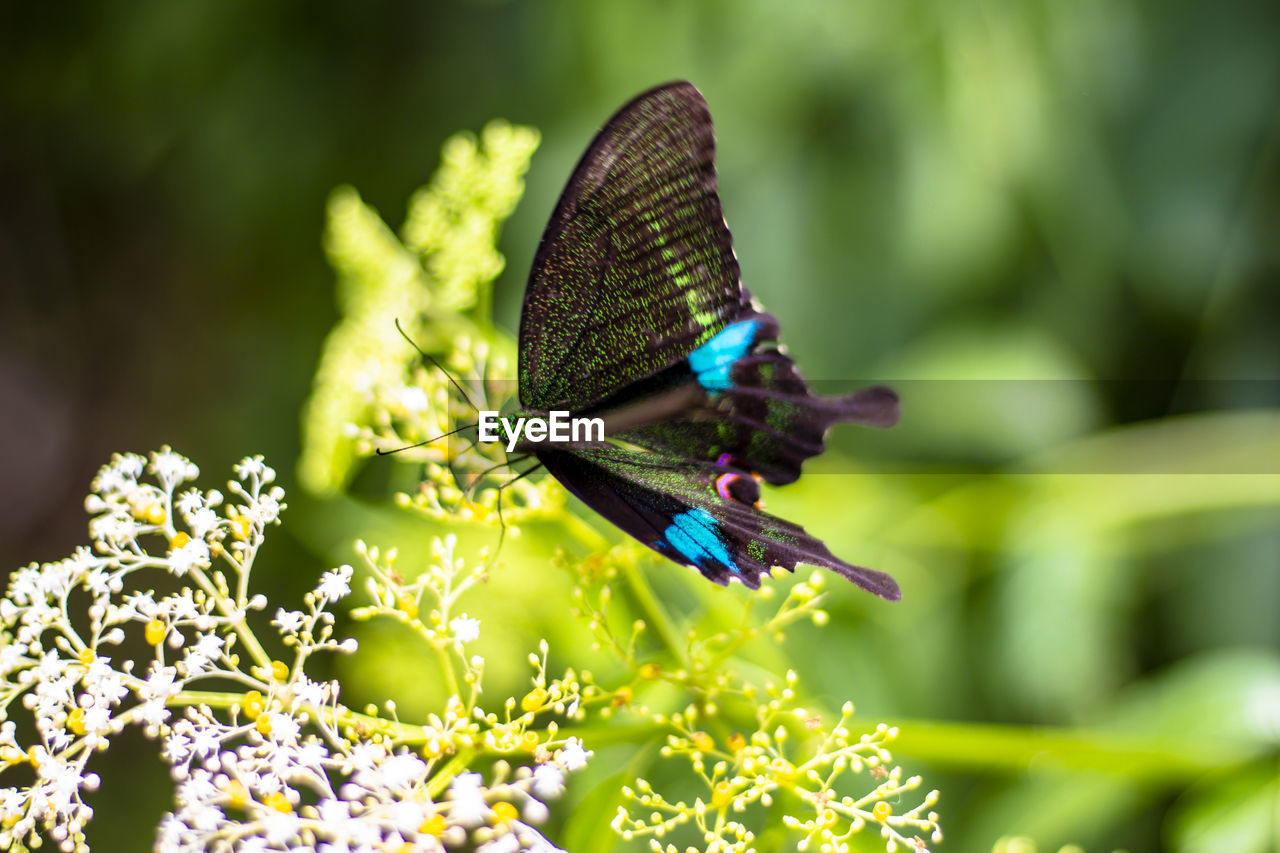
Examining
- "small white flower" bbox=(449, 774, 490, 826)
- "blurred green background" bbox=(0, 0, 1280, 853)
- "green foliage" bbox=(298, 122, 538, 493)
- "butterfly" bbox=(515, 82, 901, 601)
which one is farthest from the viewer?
"blurred green background" bbox=(0, 0, 1280, 853)

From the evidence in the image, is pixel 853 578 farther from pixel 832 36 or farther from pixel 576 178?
pixel 832 36

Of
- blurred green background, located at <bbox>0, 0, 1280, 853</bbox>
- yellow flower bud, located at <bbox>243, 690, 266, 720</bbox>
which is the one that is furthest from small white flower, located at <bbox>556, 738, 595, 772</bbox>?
blurred green background, located at <bbox>0, 0, 1280, 853</bbox>

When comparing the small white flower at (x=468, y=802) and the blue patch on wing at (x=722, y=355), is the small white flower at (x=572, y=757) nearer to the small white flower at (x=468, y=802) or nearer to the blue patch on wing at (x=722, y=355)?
the small white flower at (x=468, y=802)

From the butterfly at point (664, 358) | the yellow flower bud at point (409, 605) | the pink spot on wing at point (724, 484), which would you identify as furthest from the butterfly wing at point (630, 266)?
the yellow flower bud at point (409, 605)

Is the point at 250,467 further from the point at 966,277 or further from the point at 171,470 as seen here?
the point at 966,277

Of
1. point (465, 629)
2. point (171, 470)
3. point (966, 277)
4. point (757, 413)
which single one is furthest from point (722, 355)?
point (966, 277)

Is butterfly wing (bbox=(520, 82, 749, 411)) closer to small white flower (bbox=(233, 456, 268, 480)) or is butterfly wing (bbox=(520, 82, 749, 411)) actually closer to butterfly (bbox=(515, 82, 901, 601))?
butterfly (bbox=(515, 82, 901, 601))

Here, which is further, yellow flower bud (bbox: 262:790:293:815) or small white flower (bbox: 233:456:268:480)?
small white flower (bbox: 233:456:268:480)

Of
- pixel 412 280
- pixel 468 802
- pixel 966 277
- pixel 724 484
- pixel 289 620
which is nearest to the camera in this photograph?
pixel 468 802
